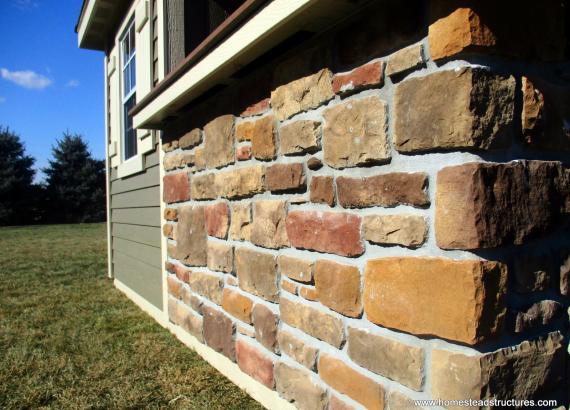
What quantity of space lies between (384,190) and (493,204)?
0.37 m

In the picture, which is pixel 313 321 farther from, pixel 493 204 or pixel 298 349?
pixel 493 204

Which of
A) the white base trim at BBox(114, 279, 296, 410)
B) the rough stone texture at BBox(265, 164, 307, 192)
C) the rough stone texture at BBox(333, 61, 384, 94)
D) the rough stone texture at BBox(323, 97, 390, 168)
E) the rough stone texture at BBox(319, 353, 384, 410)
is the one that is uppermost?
the rough stone texture at BBox(333, 61, 384, 94)

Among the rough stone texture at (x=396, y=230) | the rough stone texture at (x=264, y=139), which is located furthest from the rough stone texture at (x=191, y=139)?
the rough stone texture at (x=396, y=230)

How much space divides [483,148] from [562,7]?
0.66 meters

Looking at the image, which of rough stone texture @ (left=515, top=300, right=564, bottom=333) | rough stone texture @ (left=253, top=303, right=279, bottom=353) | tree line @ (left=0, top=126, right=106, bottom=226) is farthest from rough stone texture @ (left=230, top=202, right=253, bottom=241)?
tree line @ (left=0, top=126, right=106, bottom=226)

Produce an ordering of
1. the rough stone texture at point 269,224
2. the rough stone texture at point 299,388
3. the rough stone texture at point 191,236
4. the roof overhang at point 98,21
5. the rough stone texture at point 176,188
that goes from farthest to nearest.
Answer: the roof overhang at point 98,21, the rough stone texture at point 176,188, the rough stone texture at point 191,236, the rough stone texture at point 269,224, the rough stone texture at point 299,388

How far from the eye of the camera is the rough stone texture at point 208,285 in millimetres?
2835

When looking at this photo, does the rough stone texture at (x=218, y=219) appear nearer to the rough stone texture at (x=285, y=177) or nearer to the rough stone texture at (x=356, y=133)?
the rough stone texture at (x=285, y=177)

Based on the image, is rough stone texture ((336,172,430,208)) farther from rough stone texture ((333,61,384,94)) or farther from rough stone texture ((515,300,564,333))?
rough stone texture ((515,300,564,333))

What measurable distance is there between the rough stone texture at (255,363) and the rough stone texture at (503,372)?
109 cm

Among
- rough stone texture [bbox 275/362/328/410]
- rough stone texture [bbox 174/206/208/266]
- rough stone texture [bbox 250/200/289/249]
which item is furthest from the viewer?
rough stone texture [bbox 174/206/208/266]

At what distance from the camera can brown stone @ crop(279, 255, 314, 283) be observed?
1999 mm

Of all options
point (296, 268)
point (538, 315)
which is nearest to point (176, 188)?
point (296, 268)

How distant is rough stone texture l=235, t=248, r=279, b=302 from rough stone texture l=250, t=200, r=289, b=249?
0.24ft
